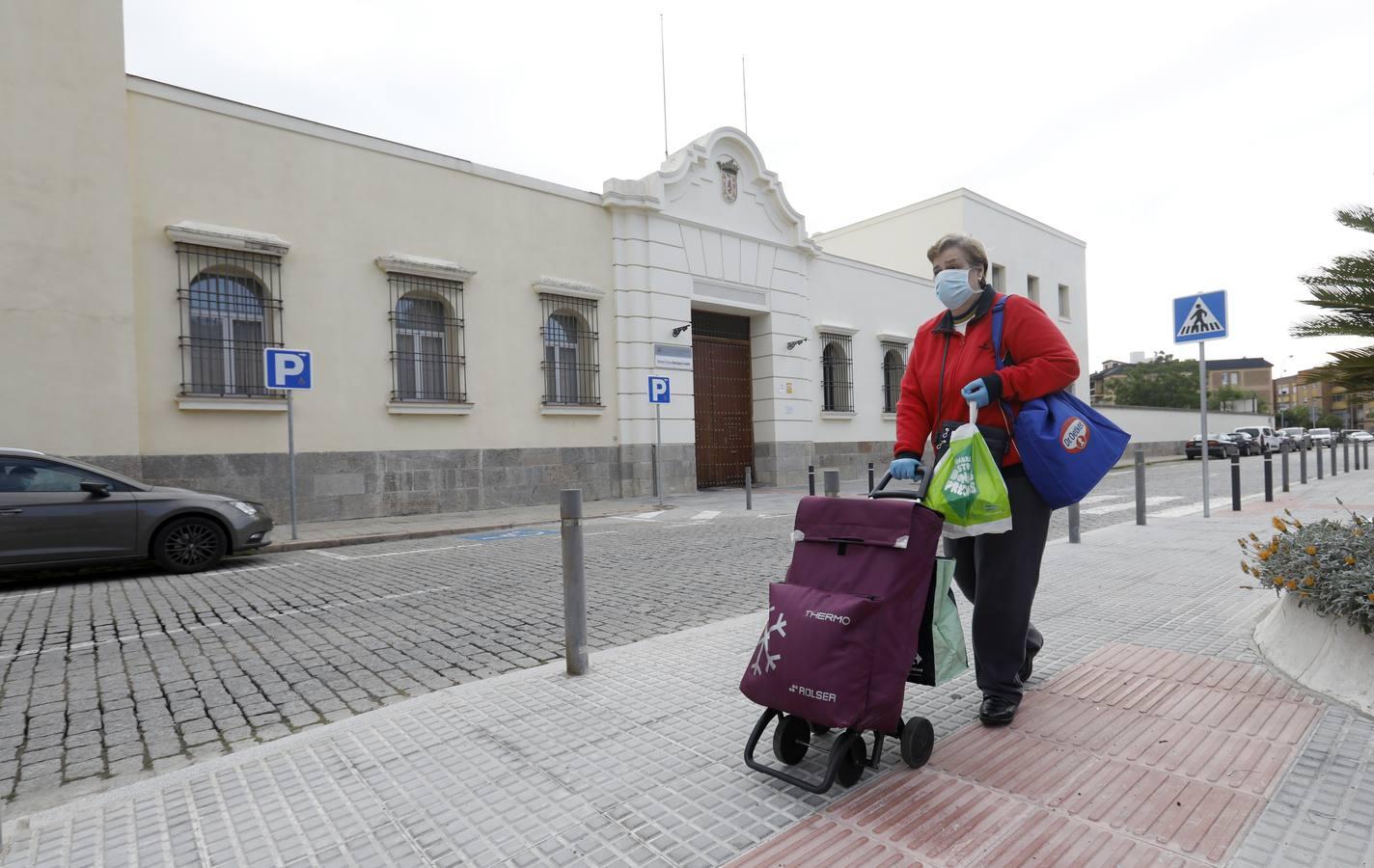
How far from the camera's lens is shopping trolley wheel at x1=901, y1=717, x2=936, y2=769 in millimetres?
2545

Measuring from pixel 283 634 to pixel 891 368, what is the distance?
68.5ft

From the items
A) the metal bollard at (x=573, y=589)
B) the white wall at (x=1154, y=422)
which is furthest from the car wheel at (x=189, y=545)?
the white wall at (x=1154, y=422)

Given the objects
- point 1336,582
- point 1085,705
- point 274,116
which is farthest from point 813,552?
point 274,116

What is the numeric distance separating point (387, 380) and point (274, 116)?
4.53 m

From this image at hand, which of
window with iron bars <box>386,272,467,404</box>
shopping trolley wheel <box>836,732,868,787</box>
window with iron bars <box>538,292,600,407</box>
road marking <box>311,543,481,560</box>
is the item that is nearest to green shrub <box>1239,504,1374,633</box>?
shopping trolley wheel <box>836,732,868,787</box>

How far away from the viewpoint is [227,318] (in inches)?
466

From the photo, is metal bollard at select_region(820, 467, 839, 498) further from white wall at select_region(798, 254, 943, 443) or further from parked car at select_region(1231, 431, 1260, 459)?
parked car at select_region(1231, 431, 1260, 459)

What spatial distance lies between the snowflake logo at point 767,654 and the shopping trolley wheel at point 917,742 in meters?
0.51

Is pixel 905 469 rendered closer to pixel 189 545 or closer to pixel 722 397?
pixel 189 545

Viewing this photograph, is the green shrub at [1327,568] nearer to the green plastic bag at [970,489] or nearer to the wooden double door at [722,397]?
the green plastic bag at [970,489]

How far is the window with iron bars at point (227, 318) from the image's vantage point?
37.1ft

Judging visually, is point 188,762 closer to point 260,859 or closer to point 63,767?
point 63,767

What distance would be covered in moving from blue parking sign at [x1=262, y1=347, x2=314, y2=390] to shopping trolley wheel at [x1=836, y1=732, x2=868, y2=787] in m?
9.83

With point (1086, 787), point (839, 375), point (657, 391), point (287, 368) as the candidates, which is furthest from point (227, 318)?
point (839, 375)
